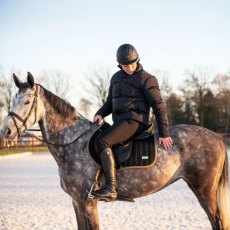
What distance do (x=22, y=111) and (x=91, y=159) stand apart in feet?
3.19

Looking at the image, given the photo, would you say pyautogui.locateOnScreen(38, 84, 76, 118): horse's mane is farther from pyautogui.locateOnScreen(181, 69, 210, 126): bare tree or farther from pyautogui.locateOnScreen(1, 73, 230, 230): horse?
pyautogui.locateOnScreen(181, 69, 210, 126): bare tree

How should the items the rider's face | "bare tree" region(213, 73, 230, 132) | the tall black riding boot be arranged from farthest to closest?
1. "bare tree" region(213, 73, 230, 132)
2. the rider's face
3. the tall black riding boot

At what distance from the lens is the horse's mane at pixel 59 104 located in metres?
4.19

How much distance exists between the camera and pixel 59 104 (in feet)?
13.8

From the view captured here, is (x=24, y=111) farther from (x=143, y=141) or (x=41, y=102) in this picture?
(x=143, y=141)

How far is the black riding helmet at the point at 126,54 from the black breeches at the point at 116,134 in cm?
70

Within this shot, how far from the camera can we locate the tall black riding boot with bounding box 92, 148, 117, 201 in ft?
12.5

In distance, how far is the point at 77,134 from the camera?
13.9ft

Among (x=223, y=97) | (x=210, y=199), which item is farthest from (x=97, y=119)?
(x=223, y=97)

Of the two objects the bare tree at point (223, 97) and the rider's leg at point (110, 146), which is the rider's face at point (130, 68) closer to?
the rider's leg at point (110, 146)

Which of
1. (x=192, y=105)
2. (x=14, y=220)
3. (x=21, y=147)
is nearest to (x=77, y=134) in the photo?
(x=14, y=220)

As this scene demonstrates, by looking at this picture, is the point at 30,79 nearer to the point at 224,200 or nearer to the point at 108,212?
the point at 224,200

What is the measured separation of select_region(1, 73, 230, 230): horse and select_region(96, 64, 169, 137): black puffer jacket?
1.29 ft

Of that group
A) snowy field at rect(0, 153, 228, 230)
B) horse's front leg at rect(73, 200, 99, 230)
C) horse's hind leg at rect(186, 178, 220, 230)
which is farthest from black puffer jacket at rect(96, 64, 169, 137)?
snowy field at rect(0, 153, 228, 230)
